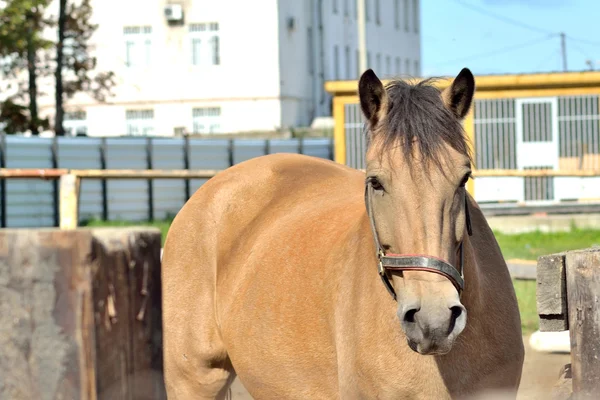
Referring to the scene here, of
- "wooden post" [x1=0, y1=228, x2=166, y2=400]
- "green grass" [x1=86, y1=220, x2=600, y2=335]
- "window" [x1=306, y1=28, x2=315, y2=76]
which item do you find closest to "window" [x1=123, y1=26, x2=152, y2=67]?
"window" [x1=306, y1=28, x2=315, y2=76]

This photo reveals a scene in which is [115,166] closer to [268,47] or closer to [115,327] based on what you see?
[268,47]

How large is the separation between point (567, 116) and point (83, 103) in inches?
1002

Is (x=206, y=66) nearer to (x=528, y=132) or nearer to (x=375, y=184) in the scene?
(x=528, y=132)

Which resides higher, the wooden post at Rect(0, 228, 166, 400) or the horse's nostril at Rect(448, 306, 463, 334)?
the wooden post at Rect(0, 228, 166, 400)

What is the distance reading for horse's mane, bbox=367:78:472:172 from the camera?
3.38 m

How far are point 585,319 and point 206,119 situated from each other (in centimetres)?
3938

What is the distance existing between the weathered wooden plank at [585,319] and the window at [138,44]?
40363 mm

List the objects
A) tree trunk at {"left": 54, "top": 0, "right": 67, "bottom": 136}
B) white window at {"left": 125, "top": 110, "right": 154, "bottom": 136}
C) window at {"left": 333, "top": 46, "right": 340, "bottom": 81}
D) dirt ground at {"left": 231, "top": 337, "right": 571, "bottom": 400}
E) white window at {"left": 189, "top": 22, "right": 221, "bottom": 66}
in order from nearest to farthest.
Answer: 1. dirt ground at {"left": 231, "top": 337, "right": 571, "bottom": 400}
2. tree trunk at {"left": 54, "top": 0, "right": 67, "bottom": 136}
3. white window at {"left": 189, "top": 22, "right": 221, "bottom": 66}
4. white window at {"left": 125, "top": 110, "right": 154, "bottom": 136}
5. window at {"left": 333, "top": 46, "right": 340, "bottom": 81}

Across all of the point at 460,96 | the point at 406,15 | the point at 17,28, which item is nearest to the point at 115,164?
the point at 17,28

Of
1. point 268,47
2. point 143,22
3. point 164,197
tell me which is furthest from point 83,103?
point 164,197

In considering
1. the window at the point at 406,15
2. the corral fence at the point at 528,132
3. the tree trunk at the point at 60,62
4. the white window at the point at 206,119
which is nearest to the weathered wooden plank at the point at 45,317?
the corral fence at the point at 528,132

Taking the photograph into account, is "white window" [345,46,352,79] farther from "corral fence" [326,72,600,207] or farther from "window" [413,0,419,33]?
"corral fence" [326,72,600,207]

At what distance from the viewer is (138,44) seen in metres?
42.7

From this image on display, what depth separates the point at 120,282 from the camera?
2297mm
